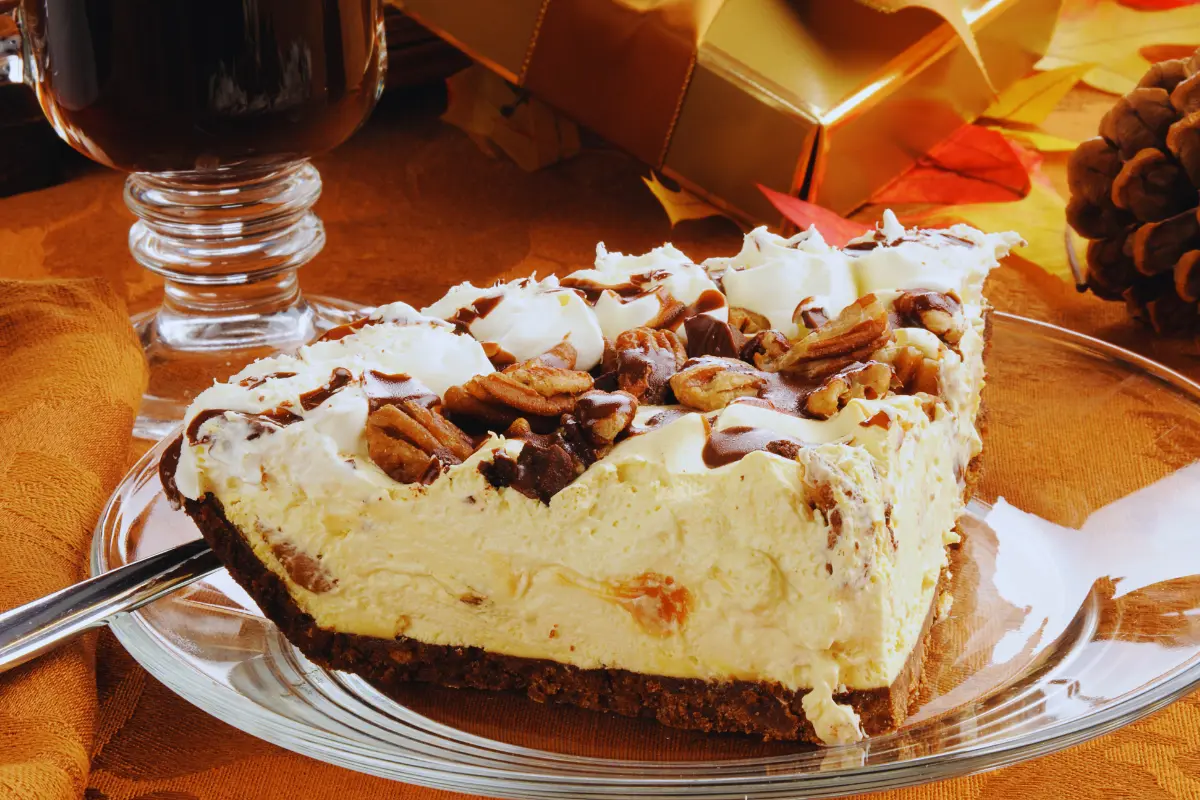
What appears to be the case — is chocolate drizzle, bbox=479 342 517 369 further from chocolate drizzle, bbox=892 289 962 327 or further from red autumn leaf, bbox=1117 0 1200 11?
red autumn leaf, bbox=1117 0 1200 11

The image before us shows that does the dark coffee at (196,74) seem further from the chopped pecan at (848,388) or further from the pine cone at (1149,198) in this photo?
the pine cone at (1149,198)

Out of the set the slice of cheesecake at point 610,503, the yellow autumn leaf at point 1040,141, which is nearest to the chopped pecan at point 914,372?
the slice of cheesecake at point 610,503

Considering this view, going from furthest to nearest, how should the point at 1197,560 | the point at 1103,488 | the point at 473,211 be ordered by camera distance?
1. the point at 473,211
2. the point at 1103,488
3. the point at 1197,560

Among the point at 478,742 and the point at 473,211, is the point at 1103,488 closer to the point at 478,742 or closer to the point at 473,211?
the point at 478,742

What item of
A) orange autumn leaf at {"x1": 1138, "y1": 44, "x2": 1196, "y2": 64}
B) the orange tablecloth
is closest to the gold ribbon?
the orange tablecloth

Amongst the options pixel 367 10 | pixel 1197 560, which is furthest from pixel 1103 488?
pixel 367 10

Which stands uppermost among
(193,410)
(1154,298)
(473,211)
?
(193,410)

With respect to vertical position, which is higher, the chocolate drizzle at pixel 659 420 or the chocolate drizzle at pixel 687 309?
the chocolate drizzle at pixel 659 420
